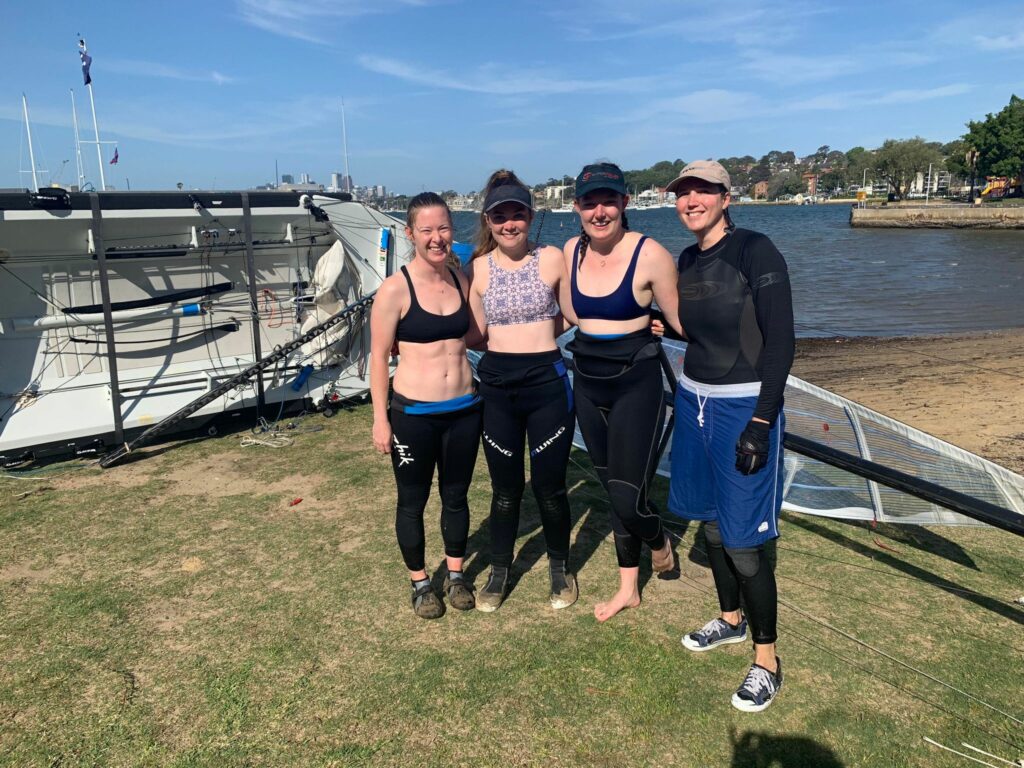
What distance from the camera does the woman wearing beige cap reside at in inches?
106

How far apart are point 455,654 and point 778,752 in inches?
58.6

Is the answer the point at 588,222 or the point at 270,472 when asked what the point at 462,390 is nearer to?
the point at 588,222

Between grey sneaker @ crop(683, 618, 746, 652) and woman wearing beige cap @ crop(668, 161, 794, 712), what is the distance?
295 mm

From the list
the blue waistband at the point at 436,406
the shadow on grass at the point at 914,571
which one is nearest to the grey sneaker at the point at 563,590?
the blue waistband at the point at 436,406

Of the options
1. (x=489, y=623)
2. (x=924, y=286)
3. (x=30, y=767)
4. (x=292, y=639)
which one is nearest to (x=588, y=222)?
(x=489, y=623)

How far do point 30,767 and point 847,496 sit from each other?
4.65 meters

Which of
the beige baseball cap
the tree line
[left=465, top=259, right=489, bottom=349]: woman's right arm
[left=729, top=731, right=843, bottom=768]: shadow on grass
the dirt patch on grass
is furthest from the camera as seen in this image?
the tree line

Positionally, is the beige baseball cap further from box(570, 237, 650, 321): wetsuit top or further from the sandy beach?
the sandy beach

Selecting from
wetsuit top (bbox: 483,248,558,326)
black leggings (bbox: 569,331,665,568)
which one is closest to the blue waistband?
wetsuit top (bbox: 483,248,558,326)

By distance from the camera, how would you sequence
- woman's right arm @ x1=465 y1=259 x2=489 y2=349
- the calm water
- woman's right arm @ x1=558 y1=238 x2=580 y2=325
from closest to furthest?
woman's right arm @ x1=558 y1=238 x2=580 y2=325 → woman's right arm @ x1=465 y1=259 x2=489 y2=349 → the calm water

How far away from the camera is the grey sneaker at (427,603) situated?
3.60m

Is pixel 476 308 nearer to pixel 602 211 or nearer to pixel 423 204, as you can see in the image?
pixel 423 204

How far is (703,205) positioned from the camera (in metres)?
2.86

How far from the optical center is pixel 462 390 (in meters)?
3.48
